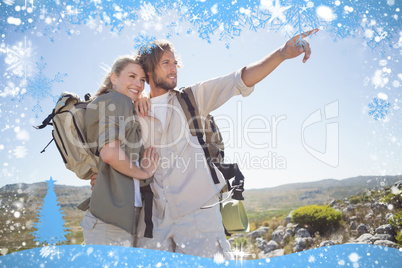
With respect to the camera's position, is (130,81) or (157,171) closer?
(157,171)

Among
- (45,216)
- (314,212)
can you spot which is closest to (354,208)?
(314,212)

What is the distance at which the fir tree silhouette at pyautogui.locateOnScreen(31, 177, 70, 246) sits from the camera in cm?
496

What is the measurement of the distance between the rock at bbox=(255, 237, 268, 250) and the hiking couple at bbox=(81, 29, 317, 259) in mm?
14880

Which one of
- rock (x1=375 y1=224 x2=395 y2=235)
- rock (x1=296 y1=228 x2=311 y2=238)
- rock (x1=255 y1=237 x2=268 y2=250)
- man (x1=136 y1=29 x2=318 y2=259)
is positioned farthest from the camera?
rock (x1=255 y1=237 x2=268 y2=250)

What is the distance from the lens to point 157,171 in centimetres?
317

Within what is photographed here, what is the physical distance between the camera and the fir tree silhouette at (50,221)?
4.96 meters

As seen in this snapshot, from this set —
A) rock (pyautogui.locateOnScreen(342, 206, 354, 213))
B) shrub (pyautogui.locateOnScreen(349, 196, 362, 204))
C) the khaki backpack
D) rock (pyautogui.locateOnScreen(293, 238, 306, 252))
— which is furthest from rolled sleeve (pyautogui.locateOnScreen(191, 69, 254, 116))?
shrub (pyautogui.locateOnScreen(349, 196, 362, 204))

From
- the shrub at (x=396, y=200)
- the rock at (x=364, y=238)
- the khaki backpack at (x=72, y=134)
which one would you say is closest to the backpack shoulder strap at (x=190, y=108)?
the khaki backpack at (x=72, y=134)

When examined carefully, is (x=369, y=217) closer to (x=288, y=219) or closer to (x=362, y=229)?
(x=362, y=229)

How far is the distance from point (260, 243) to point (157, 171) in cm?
1536

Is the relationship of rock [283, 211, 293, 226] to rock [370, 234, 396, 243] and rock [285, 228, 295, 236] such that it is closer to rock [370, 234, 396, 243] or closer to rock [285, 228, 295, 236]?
rock [285, 228, 295, 236]

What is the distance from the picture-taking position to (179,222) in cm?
304

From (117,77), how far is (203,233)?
1.72m

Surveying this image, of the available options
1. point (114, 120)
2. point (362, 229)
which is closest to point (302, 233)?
point (362, 229)
